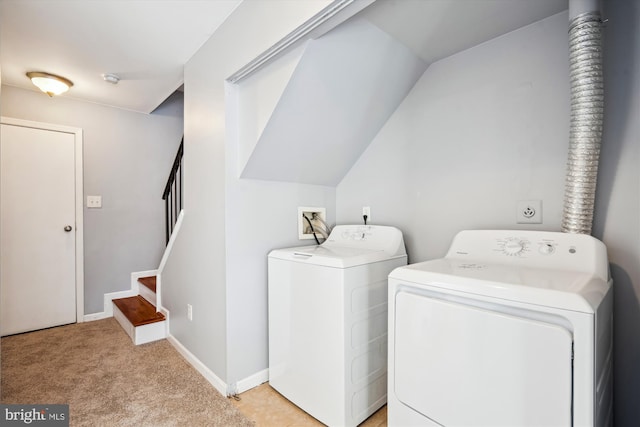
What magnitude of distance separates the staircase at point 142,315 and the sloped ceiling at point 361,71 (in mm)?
Result: 1693

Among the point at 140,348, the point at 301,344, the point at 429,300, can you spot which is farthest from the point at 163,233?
the point at 429,300

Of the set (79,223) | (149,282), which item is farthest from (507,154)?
(79,223)

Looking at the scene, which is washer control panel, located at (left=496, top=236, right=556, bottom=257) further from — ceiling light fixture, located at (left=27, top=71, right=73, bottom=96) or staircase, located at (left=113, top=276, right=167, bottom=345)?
ceiling light fixture, located at (left=27, top=71, right=73, bottom=96)

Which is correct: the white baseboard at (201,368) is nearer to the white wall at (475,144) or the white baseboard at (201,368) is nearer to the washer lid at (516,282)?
the washer lid at (516,282)

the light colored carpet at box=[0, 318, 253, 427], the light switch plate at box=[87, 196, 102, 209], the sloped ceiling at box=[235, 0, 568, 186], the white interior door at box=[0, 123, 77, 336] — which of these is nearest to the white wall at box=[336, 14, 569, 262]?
the sloped ceiling at box=[235, 0, 568, 186]

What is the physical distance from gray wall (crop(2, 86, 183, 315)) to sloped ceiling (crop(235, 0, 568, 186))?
2274mm

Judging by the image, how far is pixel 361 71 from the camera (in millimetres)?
1689

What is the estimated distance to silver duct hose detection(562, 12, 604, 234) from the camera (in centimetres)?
115

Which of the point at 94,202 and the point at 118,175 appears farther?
the point at 118,175

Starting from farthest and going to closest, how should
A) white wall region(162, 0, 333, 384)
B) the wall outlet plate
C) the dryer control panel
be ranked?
the wall outlet plate
white wall region(162, 0, 333, 384)
the dryer control panel

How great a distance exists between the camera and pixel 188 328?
2205mm

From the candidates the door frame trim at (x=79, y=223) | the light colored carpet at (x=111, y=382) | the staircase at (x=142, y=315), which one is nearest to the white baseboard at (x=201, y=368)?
the light colored carpet at (x=111, y=382)

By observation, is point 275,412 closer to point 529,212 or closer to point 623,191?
point 529,212

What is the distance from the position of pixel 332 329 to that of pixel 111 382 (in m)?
1.58
